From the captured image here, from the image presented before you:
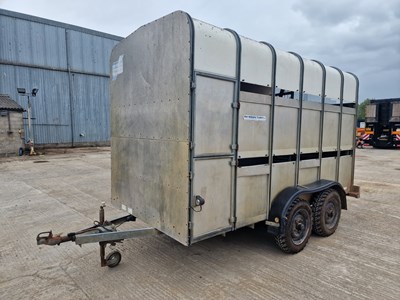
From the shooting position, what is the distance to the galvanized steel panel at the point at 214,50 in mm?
2660

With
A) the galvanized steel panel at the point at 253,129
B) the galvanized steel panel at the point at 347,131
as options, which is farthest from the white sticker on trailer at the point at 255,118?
the galvanized steel panel at the point at 347,131

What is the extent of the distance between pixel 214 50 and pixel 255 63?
630 mm

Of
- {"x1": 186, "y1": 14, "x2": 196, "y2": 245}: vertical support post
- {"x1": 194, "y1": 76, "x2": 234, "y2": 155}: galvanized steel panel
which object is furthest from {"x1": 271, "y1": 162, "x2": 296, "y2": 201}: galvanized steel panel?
{"x1": 186, "y1": 14, "x2": 196, "y2": 245}: vertical support post

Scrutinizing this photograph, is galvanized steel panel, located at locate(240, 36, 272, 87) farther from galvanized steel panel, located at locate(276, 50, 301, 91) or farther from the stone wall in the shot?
the stone wall

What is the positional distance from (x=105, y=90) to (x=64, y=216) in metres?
17.7

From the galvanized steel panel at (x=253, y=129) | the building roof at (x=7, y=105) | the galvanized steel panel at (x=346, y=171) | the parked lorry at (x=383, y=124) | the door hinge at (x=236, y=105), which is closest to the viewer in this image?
the door hinge at (x=236, y=105)

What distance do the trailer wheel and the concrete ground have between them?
83mm

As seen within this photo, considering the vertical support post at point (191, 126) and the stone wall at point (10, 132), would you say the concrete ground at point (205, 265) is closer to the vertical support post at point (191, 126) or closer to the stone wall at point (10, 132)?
the vertical support post at point (191, 126)

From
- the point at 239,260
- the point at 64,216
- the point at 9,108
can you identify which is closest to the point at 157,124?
the point at 239,260

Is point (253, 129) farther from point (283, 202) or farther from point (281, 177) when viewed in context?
point (283, 202)

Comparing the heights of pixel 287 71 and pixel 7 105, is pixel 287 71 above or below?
below

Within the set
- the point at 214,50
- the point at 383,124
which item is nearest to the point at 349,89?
the point at 214,50

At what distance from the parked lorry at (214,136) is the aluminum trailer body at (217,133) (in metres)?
0.01

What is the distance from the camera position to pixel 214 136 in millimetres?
2877
